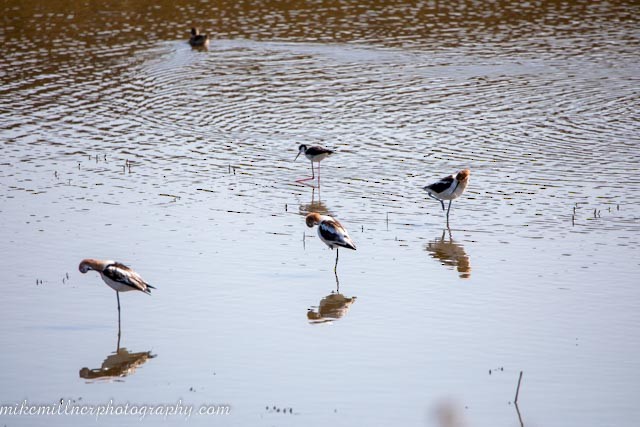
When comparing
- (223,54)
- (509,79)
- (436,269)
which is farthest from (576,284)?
(223,54)

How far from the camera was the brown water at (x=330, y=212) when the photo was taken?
1385 centimetres

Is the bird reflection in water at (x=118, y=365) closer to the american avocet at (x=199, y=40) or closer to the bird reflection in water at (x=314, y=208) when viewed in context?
the bird reflection in water at (x=314, y=208)

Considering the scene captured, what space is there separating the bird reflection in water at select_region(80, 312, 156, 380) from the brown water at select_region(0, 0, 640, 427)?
0.04 meters

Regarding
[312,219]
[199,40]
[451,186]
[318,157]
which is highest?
[199,40]

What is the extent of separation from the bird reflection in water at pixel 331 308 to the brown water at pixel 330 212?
0.06 m

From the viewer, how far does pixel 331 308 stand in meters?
16.7

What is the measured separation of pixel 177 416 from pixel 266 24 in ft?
99.8

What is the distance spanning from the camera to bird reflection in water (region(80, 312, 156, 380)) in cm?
1403

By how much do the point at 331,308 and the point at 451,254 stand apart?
3539mm

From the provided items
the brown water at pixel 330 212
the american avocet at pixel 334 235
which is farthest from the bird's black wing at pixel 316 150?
the american avocet at pixel 334 235

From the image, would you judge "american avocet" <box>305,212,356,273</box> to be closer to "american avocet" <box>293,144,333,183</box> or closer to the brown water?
the brown water

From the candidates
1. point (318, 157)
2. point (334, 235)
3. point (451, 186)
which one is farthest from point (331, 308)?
point (318, 157)

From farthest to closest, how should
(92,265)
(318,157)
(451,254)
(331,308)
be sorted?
(318,157) < (451,254) < (331,308) < (92,265)

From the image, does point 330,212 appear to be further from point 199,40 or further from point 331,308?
point 199,40
